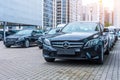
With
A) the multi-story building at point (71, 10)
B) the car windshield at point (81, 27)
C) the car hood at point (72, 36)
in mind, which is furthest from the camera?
the multi-story building at point (71, 10)

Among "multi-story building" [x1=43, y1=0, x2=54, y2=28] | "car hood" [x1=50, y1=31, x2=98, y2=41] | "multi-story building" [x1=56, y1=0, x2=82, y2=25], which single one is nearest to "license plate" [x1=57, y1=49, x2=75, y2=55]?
"car hood" [x1=50, y1=31, x2=98, y2=41]

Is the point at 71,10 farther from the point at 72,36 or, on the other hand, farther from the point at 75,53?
the point at 75,53

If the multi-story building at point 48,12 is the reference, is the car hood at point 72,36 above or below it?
below

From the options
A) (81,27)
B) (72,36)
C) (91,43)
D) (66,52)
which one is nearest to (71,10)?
(81,27)

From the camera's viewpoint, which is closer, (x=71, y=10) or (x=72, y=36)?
(x=72, y=36)

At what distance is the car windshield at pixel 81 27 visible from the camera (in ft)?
35.8

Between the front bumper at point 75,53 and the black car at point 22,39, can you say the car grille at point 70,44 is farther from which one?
the black car at point 22,39

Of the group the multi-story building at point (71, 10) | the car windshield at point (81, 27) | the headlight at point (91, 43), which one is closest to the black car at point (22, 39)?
the car windshield at point (81, 27)

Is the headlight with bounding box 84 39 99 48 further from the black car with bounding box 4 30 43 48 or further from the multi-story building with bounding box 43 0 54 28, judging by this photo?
the multi-story building with bounding box 43 0 54 28

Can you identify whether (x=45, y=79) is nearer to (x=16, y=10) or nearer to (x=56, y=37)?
(x=56, y=37)

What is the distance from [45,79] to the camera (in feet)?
23.0

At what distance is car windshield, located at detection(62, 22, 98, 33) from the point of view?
35.8ft

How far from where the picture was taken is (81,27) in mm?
11078

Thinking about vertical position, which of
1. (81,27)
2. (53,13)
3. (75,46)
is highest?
(53,13)
